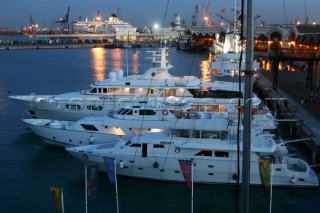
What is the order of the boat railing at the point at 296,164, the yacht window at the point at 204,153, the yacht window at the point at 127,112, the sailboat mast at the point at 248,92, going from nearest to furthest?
the sailboat mast at the point at 248,92 → the boat railing at the point at 296,164 → the yacht window at the point at 204,153 → the yacht window at the point at 127,112

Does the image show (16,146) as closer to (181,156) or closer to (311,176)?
(181,156)

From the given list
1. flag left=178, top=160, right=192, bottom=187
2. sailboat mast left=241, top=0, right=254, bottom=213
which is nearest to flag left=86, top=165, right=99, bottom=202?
flag left=178, top=160, right=192, bottom=187

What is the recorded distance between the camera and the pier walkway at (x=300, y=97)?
22016mm

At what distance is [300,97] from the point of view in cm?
3103

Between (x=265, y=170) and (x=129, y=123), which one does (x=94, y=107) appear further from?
(x=265, y=170)

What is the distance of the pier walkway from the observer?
22.0 metres

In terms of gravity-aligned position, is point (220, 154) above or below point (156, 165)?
above

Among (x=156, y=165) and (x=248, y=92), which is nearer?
(x=248, y=92)

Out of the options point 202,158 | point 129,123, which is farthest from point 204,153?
point 129,123

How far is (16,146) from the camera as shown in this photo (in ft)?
79.4

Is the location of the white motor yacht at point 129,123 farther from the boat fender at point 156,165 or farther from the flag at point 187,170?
the flag at point 187,170

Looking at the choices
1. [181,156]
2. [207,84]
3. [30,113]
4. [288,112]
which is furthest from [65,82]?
[181,156]

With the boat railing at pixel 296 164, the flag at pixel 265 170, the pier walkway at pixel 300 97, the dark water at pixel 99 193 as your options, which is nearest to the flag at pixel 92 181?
the dark water at pixel 99 193

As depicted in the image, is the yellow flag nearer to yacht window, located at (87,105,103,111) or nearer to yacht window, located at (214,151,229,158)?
yacht window, located at (214,151,229,158)
